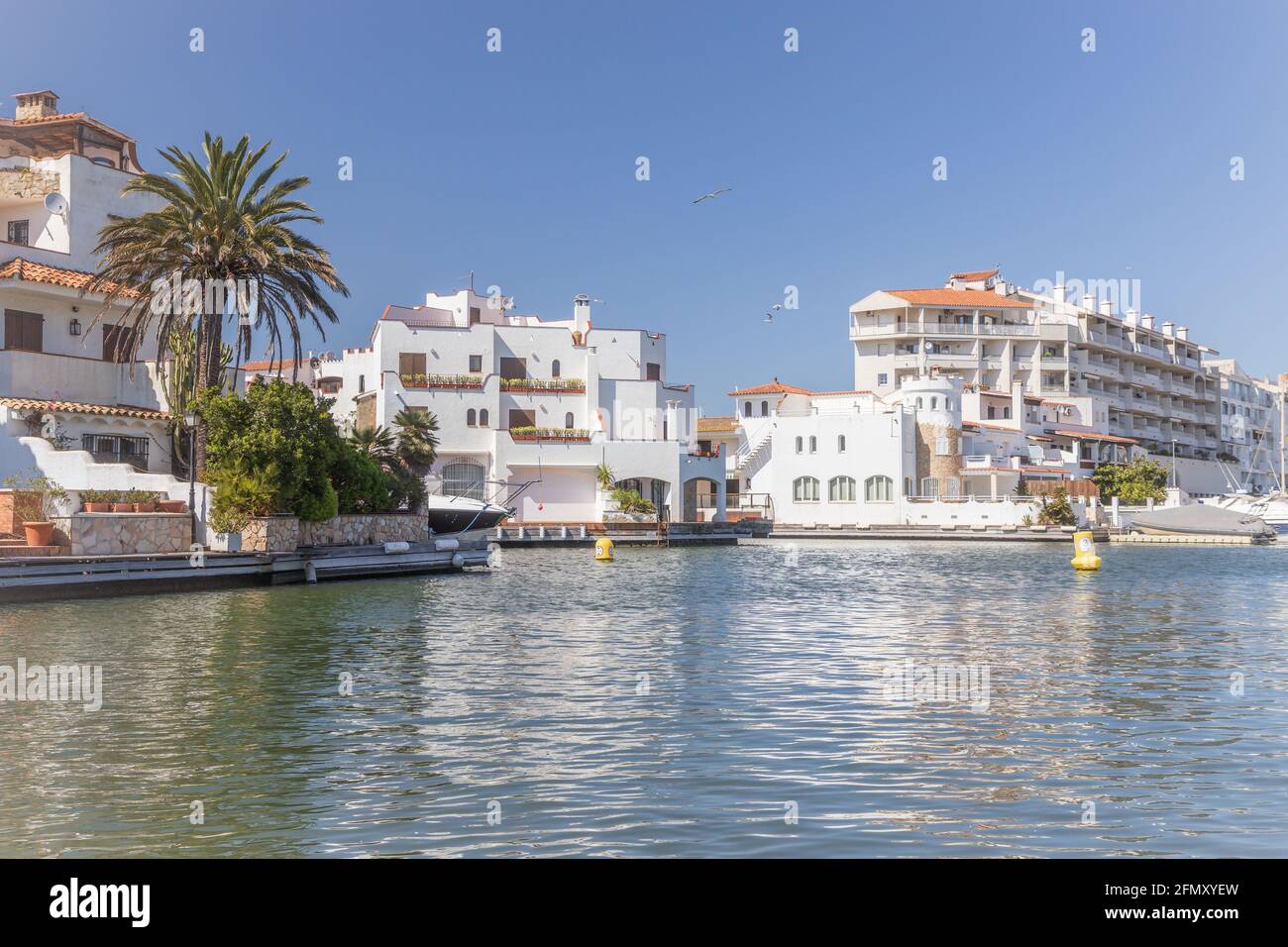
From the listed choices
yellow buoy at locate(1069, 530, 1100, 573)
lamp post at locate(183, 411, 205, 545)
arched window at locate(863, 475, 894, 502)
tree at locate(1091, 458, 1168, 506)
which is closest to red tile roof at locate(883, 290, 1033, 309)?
tree at locate(1091, 458, 1168, 506)

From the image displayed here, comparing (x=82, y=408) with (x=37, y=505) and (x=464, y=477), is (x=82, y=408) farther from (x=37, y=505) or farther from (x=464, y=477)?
(x=464, y=477)

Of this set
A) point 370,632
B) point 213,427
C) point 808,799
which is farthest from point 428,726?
point 213,427

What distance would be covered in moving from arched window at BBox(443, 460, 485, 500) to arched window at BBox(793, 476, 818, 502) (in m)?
28.2

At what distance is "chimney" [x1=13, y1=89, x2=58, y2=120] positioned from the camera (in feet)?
180

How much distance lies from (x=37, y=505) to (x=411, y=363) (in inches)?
1685

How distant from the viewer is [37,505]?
33.3 meters

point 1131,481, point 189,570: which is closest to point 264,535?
point 189,570

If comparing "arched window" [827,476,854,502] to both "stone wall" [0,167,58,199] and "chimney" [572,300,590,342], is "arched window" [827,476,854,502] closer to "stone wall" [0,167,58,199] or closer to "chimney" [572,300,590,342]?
"chimney" [572,300,590,342]

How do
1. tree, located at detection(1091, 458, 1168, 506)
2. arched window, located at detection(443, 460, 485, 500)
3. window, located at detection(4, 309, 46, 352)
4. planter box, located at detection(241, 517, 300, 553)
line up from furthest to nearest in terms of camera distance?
tree, located at detection(1091, 458, 1168, 506) → arched window, located at detection(443, 460, 485, 500) → window, located at detection(4, 309, 46, 352) → planter box, located at detection(241, 517, 300, 553)

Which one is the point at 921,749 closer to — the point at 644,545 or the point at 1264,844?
the point at 1264,844

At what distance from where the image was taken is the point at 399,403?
2879 inches

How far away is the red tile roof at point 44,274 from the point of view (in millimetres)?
40125
